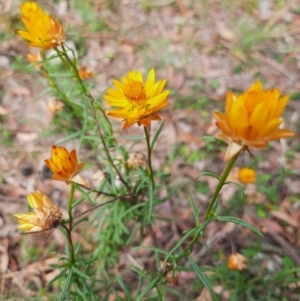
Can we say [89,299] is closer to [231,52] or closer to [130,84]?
[130,84]

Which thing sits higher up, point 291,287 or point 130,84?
point 130,84

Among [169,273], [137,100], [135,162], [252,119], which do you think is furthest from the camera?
[135,162]

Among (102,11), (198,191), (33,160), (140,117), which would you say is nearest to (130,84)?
(140,117)

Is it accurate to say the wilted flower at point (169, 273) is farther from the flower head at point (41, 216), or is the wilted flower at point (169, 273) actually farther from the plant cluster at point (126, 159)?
the flower head at point (41, 216)

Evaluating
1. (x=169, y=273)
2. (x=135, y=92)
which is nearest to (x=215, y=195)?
(x=135, y=92)

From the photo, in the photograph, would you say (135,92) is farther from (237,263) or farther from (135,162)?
(237,263)

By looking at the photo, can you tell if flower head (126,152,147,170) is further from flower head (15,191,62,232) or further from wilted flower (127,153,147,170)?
flower head (15,191,62,232)

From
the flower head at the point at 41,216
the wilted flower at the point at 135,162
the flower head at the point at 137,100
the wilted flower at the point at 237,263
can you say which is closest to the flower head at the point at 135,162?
the wilted flower at the point at 135,162
